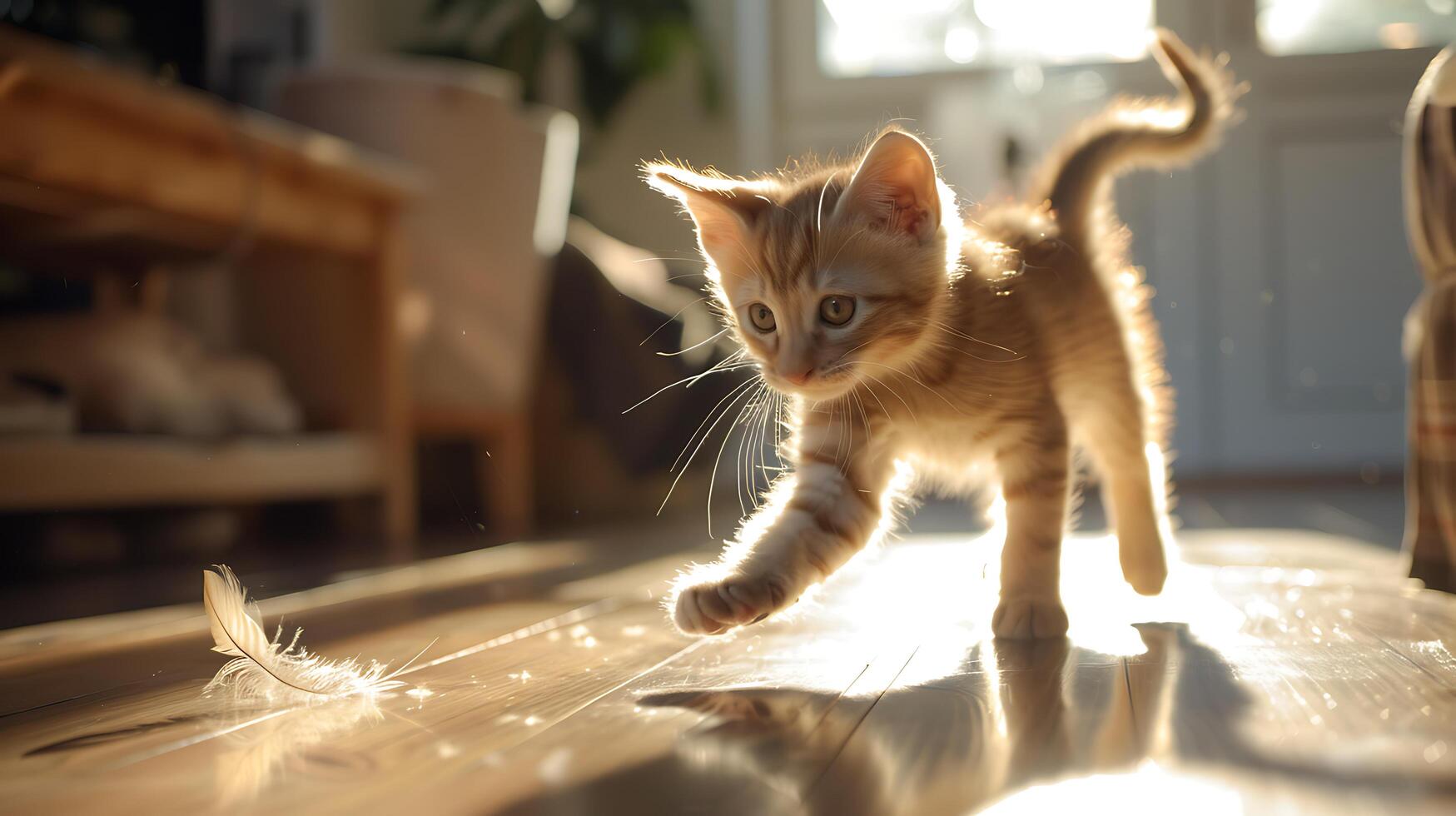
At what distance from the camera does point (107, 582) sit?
188 cm

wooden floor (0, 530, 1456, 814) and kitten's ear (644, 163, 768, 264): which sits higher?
kitten's ear (644, 163, 768, 264)

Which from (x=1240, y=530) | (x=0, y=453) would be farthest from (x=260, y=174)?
(x=1240, y=530)

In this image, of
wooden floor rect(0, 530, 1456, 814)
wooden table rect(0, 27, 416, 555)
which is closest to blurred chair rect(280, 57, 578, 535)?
wooden table rect(0, 27, 416, 555)

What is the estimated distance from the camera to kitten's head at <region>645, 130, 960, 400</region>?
1.13m

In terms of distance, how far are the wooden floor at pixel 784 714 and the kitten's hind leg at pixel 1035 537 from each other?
0.12 feet

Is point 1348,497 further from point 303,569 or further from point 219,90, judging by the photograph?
point 219,90

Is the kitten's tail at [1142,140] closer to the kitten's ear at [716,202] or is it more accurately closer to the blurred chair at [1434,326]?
the blurred chair at [1434,326]

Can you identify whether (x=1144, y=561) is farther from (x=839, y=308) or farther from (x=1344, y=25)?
(x=1344, y=25)

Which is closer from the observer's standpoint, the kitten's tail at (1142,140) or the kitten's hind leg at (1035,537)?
the kitten's hind leg at (1035,537)

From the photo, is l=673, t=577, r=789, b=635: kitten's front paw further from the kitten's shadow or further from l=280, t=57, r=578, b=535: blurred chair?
l=280, t=57, r=578, b=535: blurred chair

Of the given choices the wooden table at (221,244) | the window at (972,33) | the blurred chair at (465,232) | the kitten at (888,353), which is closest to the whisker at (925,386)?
the kitten at (888,353)

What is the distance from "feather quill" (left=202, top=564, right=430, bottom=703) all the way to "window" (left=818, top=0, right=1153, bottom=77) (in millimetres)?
3123

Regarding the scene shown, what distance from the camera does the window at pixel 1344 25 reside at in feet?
12.0

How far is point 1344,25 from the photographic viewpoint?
12.9 ft
